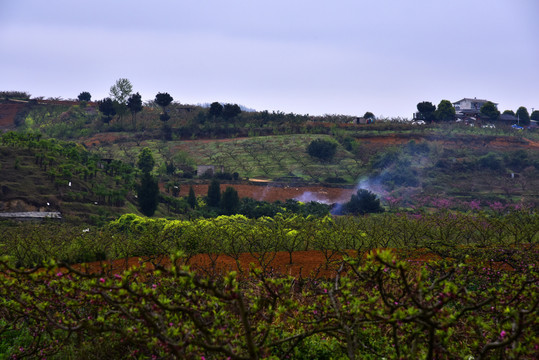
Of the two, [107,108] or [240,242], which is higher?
[107,108]

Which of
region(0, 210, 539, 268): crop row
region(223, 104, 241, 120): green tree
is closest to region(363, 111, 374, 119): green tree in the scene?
region(223, 104, 241, 120): green tree

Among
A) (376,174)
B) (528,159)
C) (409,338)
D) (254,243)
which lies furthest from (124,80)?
(409,338)

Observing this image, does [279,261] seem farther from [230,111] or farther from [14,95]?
[14,95]

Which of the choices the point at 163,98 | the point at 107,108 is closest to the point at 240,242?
the point at 107,108

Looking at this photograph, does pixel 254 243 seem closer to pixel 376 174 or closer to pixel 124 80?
pixel 376 174

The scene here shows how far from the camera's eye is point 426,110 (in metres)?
48.6

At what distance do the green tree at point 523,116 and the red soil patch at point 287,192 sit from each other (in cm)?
3484

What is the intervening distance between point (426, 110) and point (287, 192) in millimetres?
26940

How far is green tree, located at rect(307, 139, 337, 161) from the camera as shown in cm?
3491

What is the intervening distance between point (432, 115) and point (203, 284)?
4951 centimetres

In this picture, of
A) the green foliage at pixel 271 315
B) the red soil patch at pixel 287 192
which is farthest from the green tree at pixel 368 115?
the green foliage at pixel 271 315

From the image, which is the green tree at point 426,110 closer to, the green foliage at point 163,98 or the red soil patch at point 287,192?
the red soil patch at point 287,192

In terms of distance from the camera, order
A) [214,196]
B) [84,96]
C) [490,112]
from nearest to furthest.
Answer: [214,196] < [490,112] < [84,96]

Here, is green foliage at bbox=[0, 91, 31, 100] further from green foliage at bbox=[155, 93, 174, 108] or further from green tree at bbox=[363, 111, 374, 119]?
green tree at bbox=[363, 111, 374, 119]
